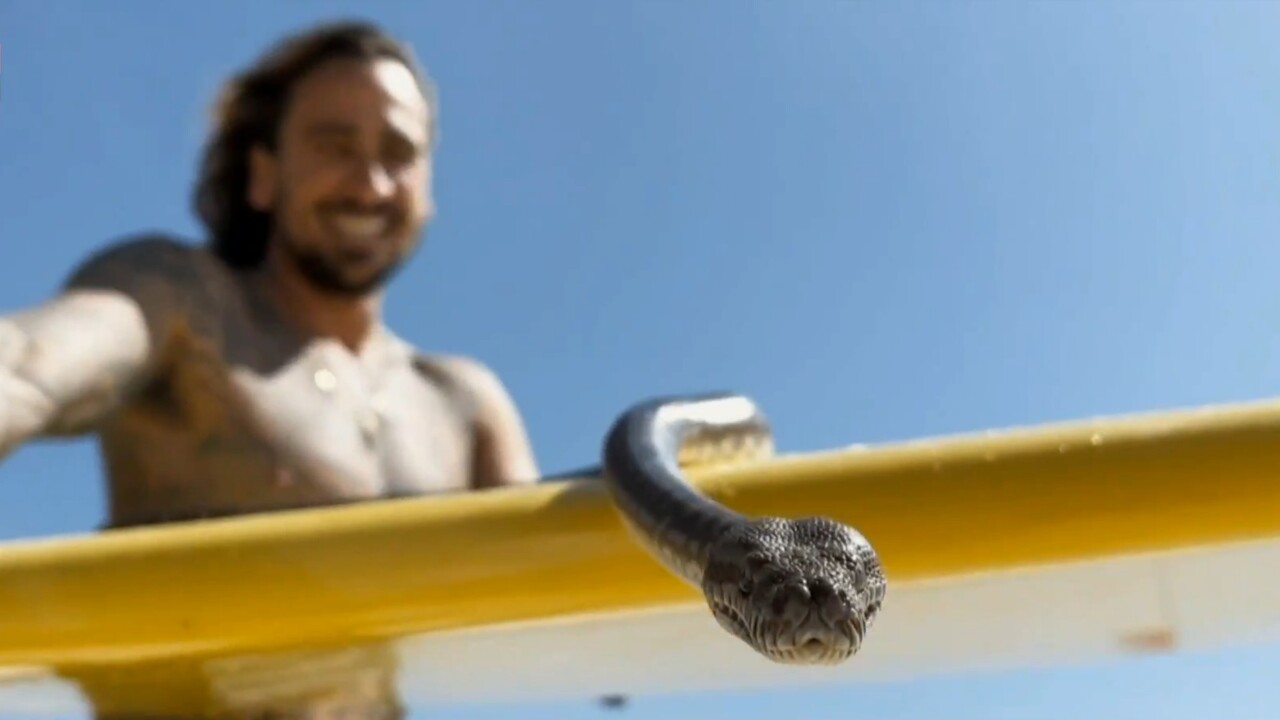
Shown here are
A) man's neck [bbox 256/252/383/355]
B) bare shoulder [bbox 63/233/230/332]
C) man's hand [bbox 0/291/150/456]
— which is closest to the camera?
man's hand [bbox 0/291/150/456]

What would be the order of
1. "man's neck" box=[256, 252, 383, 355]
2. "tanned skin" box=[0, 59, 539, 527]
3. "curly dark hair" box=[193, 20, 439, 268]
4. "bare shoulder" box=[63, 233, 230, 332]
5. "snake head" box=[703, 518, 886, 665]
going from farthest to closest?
"curly dark hair" box=[193, 20, 439, 268] < "man's neck" box=[256, 252, 383, 355] < "bare shoulder" box=[63, 233, 230, 332] < "tanned skin" box=[0, 59, 539, 527] < "snake head" box=[703, 518, 886, 665]

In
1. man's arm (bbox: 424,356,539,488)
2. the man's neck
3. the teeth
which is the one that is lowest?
man's arm (bbox: 424,356,539,488)

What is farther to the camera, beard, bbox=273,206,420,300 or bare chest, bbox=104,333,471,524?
beard, bbox=273,206,420,300

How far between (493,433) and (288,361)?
0.29 metres

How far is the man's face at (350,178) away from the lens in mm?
1512

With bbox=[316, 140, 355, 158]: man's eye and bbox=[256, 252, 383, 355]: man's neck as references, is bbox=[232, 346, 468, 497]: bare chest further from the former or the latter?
bbox=[316, 140, 355, 158]: man's eye

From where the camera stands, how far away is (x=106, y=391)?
1078mm

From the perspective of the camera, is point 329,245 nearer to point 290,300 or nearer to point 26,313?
point 290,300

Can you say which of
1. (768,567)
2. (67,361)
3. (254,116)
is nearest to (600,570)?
(768,567)

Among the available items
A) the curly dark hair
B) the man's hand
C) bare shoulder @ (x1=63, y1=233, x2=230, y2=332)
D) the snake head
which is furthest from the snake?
the curly dark hair

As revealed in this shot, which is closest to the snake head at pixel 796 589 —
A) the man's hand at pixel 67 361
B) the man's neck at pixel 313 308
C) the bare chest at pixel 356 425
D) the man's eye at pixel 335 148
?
the man's hand at pixel 67 361

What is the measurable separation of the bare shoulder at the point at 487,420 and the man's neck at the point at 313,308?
0.11 m

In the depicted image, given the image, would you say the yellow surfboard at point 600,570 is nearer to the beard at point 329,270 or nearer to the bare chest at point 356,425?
the bare chest at point 356,425

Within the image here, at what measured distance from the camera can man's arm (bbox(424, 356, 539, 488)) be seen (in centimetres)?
150
